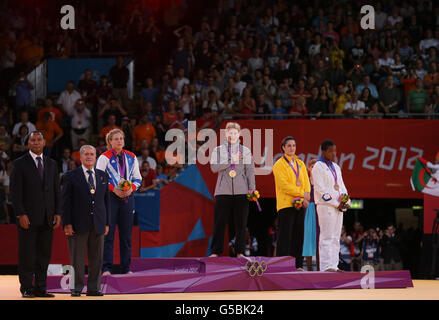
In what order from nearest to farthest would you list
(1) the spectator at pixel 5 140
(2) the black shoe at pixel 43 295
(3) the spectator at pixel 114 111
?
(2) the black shoe at pixel 43 295, (1) the spectator at pixel 5 140, (3) the spectator at pixel 114 111

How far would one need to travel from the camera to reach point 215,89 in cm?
1608

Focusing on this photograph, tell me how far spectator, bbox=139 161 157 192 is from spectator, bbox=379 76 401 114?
16.1 ft

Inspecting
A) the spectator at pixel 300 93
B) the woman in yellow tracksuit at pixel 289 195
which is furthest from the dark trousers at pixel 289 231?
the spectator at pixel 300 93

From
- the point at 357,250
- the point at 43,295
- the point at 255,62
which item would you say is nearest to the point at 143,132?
the point at 255,62

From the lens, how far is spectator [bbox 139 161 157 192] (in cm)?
1383

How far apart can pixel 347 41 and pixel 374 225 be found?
4.28 m

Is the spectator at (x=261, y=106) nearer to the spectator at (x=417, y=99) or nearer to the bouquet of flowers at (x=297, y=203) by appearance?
the spectator at (x=417, y=99)

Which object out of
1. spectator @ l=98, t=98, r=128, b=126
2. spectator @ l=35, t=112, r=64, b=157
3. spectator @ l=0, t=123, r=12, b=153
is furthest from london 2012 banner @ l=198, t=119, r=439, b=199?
spectator @ l=0, t=123, r=12, b=153

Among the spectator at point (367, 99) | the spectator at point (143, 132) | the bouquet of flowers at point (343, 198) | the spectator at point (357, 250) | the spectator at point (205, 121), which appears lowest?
the spectator at point (357, 250)

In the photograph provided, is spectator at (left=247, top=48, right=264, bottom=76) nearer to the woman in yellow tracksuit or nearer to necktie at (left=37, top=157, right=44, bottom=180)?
the woman in yellow tracksuit

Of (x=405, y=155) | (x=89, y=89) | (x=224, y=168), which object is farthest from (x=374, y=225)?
(x=224, y=168)

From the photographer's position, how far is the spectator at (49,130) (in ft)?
51.5

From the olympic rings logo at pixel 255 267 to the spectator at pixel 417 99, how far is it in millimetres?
6772

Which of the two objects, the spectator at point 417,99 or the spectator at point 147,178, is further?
the spectator at point 417,99
